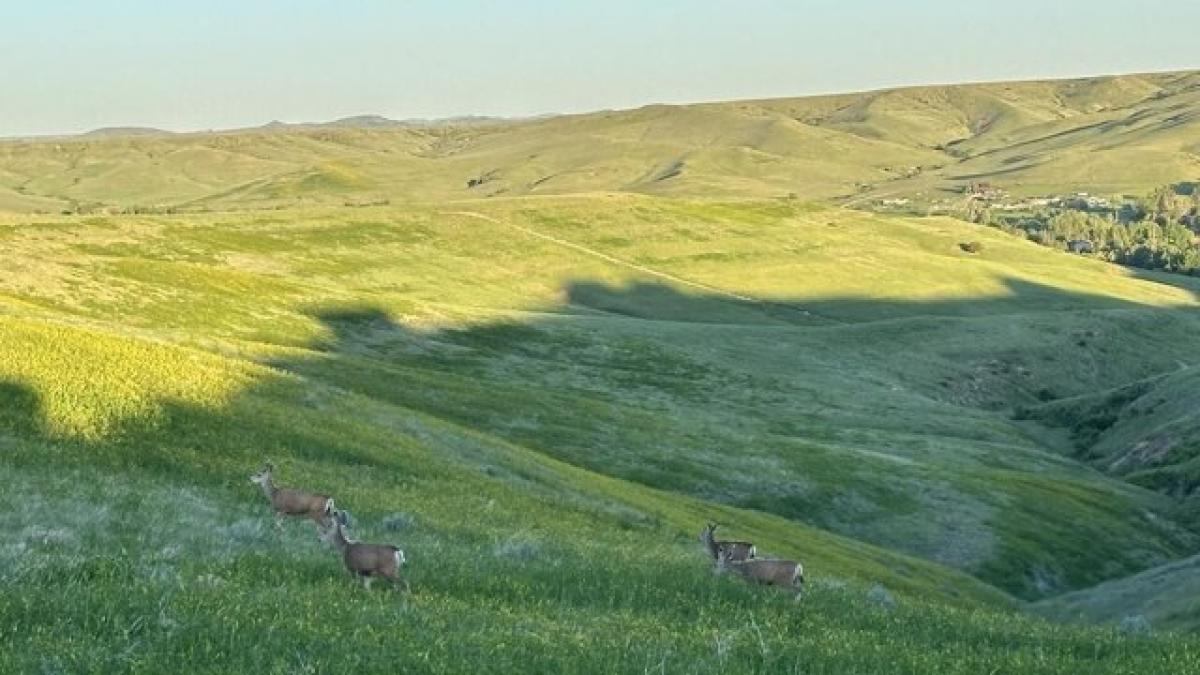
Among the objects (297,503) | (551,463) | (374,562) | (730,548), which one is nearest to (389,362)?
(551,463)

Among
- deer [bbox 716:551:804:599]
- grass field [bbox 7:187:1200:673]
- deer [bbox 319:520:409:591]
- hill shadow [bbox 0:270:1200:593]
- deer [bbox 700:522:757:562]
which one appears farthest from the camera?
hill shadow [bbox 0:270:1200:593]

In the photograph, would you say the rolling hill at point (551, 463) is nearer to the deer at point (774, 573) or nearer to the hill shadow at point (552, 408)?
the hill shadow at point (552, 408)

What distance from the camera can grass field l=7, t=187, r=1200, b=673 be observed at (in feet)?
54.5

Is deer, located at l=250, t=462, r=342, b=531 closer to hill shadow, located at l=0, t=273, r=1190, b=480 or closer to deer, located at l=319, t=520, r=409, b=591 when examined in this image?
hill shadow, located at l=0, t=273, r=1190, b=480

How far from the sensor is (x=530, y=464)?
5491cm

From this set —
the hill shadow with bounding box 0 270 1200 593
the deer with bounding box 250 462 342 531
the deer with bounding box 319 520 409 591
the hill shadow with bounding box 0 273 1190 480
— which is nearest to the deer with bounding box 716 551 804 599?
the deer with bounding box 319 520 409 591

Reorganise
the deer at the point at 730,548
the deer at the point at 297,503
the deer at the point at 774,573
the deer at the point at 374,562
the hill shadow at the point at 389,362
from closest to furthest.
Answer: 1. the deer at the point at 374,562
2. the deer at the point at 774,573
3. the deer at the point at 730,548
4. the deer at the point at 297,503
5. the hill shadow at the point at 389,362

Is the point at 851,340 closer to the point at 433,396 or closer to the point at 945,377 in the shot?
the point at 945,377

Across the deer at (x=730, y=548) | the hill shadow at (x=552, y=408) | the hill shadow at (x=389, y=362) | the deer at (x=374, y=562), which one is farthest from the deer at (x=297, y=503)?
the deer at (x=374, y=562)

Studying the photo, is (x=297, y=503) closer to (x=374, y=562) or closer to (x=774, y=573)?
(x=374, y=562)

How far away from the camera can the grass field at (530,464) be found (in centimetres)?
1661

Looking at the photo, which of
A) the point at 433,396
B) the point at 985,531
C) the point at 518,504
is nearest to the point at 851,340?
the point at 985,531

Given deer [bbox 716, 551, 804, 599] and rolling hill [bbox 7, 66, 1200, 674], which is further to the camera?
deer [bbox 716, 551, 804, 599]

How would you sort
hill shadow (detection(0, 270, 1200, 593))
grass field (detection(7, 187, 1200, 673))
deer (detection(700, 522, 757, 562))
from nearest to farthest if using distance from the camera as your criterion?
grass field (detection(7, 187, 1200, 673)) < deer (detection(700, 522, 757, 562)) < hill shadow (detection(0, 270, 1200, 593))
